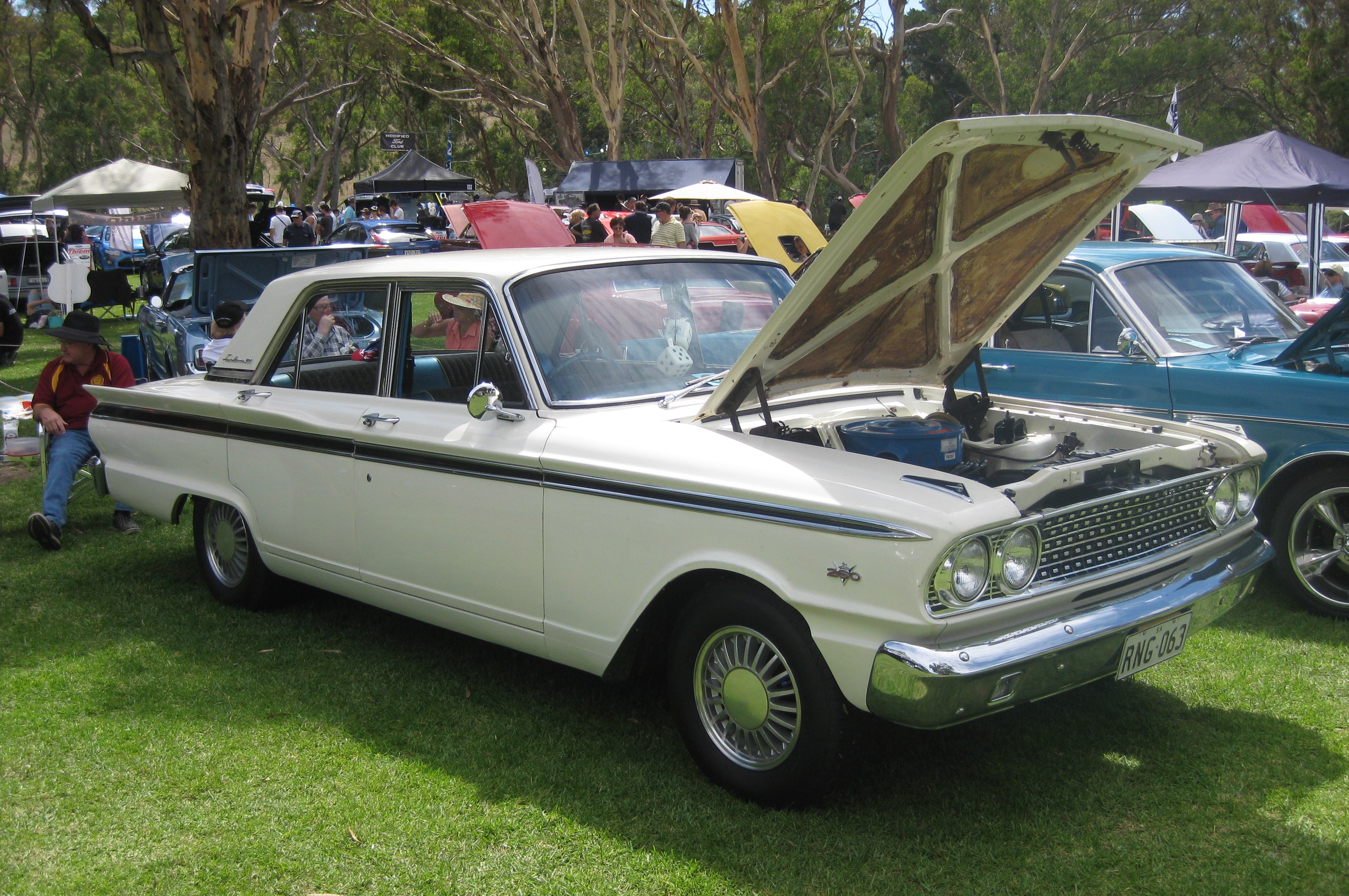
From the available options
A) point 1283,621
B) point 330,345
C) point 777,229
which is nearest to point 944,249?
point 1283,621

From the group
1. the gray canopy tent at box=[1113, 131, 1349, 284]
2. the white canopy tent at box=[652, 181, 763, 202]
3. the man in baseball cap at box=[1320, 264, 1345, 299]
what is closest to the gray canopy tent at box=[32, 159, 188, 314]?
the white canopy tent at box=[652, 181, 763, 202]

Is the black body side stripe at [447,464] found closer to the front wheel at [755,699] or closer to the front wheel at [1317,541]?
the front wheel at [755,699]

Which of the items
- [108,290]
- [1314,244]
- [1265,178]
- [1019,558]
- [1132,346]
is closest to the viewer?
[1019,558]

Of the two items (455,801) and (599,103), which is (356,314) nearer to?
(455,801)

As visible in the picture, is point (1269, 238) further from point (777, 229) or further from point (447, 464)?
point (447, 464)

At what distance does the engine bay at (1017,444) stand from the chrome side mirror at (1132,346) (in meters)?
1.45

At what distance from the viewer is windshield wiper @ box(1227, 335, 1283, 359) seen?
578 cm

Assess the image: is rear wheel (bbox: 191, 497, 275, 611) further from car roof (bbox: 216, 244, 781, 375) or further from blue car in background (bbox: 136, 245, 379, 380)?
blue car in background (bbox: 136, 245, 379, 380)

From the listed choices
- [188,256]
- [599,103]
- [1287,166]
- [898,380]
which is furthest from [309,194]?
[898,380]

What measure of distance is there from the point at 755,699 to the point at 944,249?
1.67m

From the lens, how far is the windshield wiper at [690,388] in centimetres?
398

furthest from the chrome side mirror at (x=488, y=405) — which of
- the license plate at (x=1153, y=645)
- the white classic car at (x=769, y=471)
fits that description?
the license plate at (x=1153, y=645)

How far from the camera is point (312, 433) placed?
471 centimetres

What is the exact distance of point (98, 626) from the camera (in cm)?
539
